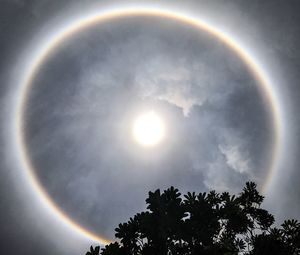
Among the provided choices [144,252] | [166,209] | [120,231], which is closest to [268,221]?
[166,209]

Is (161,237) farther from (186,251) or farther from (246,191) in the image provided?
(246,191)

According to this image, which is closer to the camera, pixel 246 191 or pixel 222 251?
pixel 222 251

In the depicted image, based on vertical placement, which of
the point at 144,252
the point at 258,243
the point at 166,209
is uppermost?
the point at 166,209

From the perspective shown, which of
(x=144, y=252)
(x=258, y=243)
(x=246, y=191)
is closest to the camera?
(x=258, y=243)

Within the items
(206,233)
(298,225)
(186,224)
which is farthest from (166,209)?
(298,225)

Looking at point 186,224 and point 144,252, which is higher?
point 186,224

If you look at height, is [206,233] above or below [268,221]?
below

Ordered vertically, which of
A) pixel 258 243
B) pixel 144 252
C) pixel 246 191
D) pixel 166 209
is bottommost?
pixel 144 252

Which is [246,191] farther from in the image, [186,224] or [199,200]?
[186,224]

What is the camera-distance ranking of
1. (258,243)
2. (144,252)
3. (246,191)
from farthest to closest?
1. (246,191)
2. (144,252)
3. (258,243)
